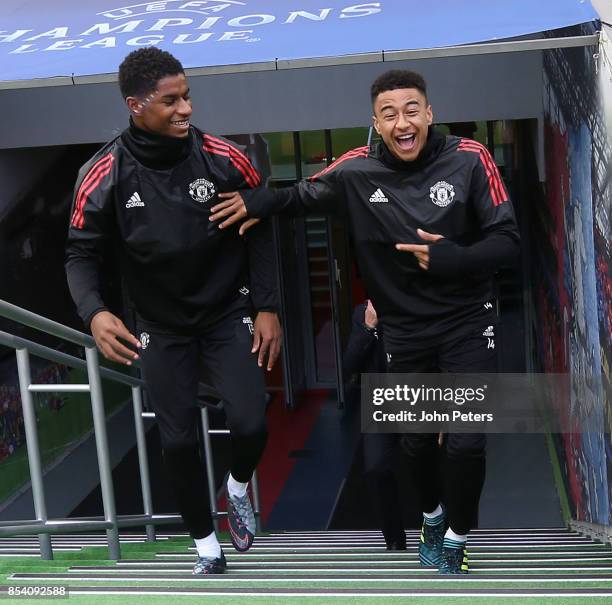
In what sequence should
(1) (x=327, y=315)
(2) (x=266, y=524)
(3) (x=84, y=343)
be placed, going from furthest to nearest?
(1) (x=327, y=315) < (2) (x=266, y=524) < (3) (x=84, y=343)

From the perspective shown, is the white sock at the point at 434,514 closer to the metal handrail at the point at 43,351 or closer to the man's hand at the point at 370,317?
the man's hand at the point at 370,317

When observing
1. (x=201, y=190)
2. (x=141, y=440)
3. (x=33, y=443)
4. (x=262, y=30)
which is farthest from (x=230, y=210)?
(x=141, y=440)

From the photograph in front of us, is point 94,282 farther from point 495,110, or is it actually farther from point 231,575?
point 495,110

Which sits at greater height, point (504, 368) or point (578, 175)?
point (578, 175)

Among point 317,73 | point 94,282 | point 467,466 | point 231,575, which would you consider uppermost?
point 317,73

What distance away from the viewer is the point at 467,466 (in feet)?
10.9

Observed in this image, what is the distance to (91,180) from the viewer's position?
3295mm

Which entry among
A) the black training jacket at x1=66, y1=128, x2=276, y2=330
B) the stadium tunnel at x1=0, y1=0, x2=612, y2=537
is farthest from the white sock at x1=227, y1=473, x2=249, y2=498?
the stadium tunnel at x1=0, y1=0, x2=612, y2=537

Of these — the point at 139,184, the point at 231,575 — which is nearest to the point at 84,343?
the point at 139,184

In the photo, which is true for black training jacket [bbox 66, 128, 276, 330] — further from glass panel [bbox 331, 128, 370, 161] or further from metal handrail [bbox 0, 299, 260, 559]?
glass panel [bbox 331, 128, 370, 161]

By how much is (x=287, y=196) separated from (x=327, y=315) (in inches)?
329

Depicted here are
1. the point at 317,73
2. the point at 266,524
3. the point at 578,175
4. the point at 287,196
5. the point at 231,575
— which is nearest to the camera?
the point at 231,575

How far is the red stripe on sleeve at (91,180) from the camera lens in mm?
3283

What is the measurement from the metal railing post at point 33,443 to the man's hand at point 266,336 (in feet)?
2.72
